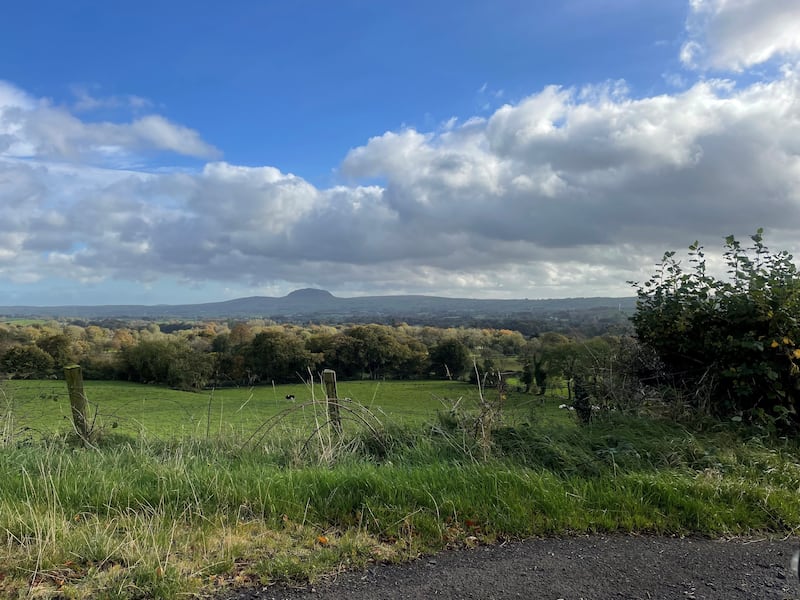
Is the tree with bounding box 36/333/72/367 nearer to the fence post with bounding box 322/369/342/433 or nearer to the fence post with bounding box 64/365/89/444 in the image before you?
the fence post with bounding box 64/365/89/444

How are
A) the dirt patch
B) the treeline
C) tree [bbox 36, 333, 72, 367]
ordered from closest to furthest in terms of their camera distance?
the dirt patch < the treeline < tree [bbox 36, 333, 72, 367]

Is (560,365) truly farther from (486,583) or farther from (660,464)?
(486,583)

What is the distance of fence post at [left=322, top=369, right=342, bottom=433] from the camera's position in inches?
262

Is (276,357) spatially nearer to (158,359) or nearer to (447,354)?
(158,359)

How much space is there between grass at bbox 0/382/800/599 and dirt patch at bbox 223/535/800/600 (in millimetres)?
183

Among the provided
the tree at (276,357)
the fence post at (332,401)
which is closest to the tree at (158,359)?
the tree at (276,357)

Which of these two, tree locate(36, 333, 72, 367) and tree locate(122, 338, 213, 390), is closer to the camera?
tree locate(36, 333, 72, 367)

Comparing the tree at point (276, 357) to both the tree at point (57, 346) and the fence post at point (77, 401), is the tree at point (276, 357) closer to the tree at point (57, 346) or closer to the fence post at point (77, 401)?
the tree at point (57, 346)

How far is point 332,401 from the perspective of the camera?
22.0ft

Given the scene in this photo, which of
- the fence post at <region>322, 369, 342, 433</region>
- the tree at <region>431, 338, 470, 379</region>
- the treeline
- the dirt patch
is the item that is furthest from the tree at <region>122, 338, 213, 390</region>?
the dirt patch

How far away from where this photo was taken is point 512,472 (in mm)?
4902

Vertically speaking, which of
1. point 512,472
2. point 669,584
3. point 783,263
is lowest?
point 669,584

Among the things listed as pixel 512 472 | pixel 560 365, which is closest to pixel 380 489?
pixel 512 472

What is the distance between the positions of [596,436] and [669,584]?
2.87m
